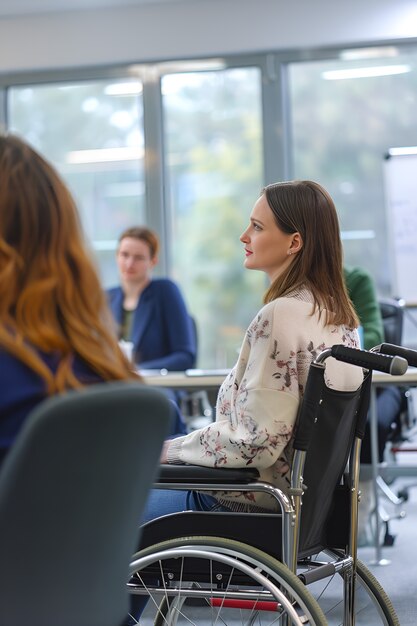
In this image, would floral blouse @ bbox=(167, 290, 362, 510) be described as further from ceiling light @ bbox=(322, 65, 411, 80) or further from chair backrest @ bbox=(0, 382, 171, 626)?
ceiling light @ bbox=(322, 65, 411, 80)

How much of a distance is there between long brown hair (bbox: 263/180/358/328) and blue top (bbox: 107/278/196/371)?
2.41 m

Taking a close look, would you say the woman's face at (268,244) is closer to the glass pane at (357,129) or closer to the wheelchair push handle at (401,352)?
the wheelchair push handle at (401,352)

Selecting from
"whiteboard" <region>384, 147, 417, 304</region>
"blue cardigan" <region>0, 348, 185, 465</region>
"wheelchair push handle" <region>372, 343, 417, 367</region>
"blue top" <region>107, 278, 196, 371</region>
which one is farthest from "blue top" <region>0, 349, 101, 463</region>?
"whiteboard" <region>384, 147, 417, 304</region>

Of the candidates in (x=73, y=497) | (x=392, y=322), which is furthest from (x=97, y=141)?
(x=73, y=497)

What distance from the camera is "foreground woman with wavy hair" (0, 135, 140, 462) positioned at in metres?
1.15

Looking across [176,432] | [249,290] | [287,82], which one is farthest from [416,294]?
[176,432]

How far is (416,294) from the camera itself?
5941 mm

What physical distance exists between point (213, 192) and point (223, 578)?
4.94m

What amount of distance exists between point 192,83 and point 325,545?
4995mm

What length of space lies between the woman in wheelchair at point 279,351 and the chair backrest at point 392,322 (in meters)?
2.34

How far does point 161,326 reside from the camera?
4.71 meters

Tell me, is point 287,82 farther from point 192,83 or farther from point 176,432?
point 176,432

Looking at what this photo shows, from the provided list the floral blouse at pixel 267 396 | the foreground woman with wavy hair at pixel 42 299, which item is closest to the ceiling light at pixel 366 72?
the floral blouse at pixel 267 396

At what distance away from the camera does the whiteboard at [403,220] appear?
5.94 metres
